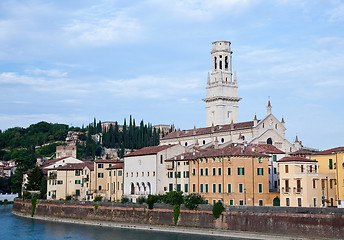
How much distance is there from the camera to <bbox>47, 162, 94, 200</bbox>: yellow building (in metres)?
79.6

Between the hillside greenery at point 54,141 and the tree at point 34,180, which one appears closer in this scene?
the tree at point 34,180

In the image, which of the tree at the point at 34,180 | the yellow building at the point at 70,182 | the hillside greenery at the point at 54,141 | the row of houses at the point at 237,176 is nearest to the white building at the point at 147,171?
the row of houses at the point at 237,176

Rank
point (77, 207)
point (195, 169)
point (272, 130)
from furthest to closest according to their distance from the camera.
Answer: point (272, 130) < point (77, 207) < point (195, 169)

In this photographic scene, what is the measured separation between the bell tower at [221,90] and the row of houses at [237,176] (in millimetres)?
25644

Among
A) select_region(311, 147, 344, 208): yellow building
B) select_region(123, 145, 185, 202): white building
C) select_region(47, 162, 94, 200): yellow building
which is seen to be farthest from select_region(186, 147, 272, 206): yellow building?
select_region(47, 162, 94, 200): yellow building

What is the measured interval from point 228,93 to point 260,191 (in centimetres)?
4316

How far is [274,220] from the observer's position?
4519 centimetres

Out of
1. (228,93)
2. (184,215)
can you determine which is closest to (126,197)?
(184,215)

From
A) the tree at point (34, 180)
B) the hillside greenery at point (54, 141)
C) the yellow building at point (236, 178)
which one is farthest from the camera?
the hillside greenery at point (54, 141)

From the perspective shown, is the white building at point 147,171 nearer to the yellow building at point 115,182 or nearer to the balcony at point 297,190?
the yellow building at point 115,182

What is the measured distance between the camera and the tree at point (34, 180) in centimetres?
8669

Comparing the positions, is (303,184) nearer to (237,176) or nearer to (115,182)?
(237,176)

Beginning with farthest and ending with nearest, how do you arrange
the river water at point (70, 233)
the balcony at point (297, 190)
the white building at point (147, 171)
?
the white building at point (147, 171) → the balcony at point (297, 190) → the river water at point (70, 233)

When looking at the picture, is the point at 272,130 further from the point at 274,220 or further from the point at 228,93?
the point at 274,220
